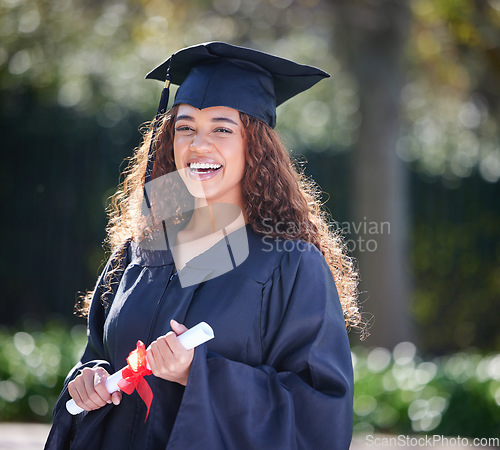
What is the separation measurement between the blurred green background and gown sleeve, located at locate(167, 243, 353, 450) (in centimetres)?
337

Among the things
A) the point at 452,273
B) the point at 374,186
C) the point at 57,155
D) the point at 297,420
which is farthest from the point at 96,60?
the point at 297,420

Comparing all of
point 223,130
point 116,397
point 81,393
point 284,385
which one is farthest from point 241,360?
point 223,130

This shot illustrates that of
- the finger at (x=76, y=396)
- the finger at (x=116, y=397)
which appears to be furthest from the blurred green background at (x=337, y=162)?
the finger at (x=116, y=397)

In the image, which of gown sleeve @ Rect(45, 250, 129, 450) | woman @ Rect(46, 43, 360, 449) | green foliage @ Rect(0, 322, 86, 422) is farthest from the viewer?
green foliage @ Rect(0, 322, 86, 422)

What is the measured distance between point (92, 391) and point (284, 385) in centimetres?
60

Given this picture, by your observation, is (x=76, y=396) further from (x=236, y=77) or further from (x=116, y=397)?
(x=236, y=77)

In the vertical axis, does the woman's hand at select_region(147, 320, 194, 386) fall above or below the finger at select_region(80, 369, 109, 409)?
above

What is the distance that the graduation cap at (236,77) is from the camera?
224 cm

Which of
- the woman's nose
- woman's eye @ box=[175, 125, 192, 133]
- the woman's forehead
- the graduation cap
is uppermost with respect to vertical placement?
the graduation cap

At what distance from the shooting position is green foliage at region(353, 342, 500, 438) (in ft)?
14.3

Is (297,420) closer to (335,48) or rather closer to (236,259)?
(236,259)

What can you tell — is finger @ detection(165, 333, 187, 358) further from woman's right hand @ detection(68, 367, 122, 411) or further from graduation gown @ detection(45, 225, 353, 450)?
woman's right hand @ detection(68, 367, 122, 411)

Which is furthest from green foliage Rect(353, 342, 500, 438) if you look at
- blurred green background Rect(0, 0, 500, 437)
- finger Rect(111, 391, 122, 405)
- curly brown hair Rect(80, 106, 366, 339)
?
finger Rect(111, 391, 122, 405)

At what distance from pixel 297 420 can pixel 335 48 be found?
5.43 m
